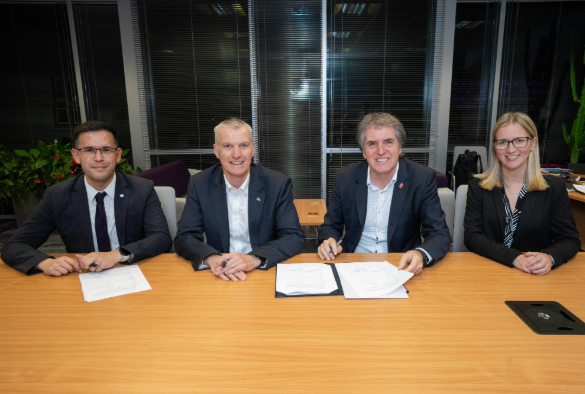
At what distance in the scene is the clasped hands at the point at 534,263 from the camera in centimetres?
143

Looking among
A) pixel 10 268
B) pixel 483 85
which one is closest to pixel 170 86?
pixel 10 268

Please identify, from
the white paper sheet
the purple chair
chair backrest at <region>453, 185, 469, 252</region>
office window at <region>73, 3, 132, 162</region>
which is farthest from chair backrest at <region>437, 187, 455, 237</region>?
office window at <region>73, 3, 132, 162</region>

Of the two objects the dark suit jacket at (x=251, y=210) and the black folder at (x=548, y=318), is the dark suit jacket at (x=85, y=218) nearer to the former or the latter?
the dark suit jacket at (x=251, y=210)

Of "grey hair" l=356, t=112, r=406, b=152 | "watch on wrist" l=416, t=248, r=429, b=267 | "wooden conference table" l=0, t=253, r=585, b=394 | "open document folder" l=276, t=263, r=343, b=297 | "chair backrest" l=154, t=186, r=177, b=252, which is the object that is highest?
"grey hair" l=356, t=112, r=406, b=152

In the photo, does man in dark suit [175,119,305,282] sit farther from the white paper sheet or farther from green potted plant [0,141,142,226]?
green potted plant [0,141,142,226]

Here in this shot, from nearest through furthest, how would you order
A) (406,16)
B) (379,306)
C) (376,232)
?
(379,306), (376,232), (406,16)

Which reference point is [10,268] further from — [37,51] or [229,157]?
[37,51]

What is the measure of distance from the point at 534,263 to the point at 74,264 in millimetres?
1981

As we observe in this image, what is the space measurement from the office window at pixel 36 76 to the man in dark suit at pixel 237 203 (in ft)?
13.4

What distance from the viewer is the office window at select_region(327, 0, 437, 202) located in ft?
14.6

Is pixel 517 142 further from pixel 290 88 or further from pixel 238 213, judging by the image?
pixel 290 88

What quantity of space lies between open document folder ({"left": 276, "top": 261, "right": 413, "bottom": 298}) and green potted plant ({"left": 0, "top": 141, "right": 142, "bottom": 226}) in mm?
3537

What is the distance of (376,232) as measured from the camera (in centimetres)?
207

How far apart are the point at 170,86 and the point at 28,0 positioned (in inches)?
86.4
